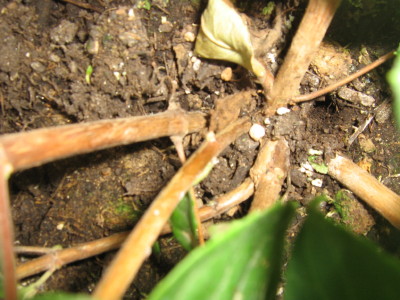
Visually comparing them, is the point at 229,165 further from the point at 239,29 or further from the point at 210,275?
the point at 210,275

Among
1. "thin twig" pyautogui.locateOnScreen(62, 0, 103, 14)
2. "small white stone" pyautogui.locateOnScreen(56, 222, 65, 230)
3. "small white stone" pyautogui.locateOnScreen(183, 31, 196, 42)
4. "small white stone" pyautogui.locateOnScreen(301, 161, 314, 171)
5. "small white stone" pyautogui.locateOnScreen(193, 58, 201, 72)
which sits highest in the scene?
"small white stone" pyautogui.locateOnScreen(183, 31, 196, 42)

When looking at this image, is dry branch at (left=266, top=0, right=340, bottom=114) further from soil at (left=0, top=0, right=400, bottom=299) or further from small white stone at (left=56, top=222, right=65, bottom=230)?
small white stone at (left=56, top=222, right=65, bottom=230)

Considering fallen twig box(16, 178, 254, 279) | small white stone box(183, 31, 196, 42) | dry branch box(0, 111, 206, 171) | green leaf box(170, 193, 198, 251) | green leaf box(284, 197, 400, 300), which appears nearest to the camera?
green leaf box(284, 197, 400, 300)

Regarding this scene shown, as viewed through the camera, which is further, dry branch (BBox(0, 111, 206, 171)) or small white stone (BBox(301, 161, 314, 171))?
small white stone (BBox(301, 161, 314, 171))

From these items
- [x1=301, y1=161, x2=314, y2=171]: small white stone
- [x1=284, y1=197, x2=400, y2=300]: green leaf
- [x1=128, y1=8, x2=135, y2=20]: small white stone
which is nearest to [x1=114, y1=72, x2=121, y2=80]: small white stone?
[x1=128, y1=8, x2=135, y2=20]: small white stone

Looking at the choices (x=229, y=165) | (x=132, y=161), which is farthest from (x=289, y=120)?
(x=132, y=161)
